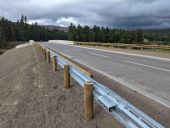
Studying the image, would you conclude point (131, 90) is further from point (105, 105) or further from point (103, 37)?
point (103, 37)

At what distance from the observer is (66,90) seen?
915cm

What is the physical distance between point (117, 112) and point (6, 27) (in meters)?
142

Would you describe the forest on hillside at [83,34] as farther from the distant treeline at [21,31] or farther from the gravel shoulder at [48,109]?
the gravel shoulder at [48,109]

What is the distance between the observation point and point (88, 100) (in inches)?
249

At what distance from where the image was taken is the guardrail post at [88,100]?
20.5 ft

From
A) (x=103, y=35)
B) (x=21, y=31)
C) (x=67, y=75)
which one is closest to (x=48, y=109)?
(x=67, y=75)

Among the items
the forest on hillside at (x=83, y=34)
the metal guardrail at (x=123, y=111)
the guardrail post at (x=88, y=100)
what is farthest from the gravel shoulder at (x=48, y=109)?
the forest on hillside at (x=83, y=34)

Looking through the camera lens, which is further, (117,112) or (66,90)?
(66,90)

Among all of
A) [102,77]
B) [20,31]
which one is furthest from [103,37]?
[102,77]

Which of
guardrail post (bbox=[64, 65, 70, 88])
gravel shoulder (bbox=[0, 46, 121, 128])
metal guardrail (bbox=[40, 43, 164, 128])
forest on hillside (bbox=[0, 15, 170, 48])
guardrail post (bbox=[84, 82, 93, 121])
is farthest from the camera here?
forest on hillside (bbox=[0, 15, 170, 48])

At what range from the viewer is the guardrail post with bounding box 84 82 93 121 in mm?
6249

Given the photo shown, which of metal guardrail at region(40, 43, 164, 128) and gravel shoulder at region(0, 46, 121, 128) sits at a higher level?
metal guardrail at region(40, 43, 164, 128)

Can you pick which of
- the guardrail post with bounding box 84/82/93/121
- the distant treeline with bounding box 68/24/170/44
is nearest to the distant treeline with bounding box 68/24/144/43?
the distant treeline with bounding box 68/24/170/44

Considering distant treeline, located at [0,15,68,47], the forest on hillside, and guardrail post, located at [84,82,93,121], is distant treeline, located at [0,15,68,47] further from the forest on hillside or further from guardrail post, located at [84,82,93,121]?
guardrail post, located at [84,82,93,121]
